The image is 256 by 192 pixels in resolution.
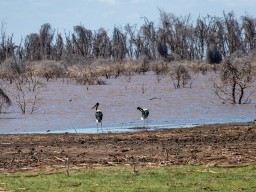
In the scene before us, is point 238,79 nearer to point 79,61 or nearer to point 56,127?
point 56,127

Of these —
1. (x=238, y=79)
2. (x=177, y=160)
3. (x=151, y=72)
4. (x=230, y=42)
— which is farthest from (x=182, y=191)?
(x=230, y=42)

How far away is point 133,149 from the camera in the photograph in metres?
19.0

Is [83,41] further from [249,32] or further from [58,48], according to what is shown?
[249,32]

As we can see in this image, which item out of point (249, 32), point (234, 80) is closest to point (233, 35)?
point (249, 32)

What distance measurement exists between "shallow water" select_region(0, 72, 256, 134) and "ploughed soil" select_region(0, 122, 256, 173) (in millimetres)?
3879

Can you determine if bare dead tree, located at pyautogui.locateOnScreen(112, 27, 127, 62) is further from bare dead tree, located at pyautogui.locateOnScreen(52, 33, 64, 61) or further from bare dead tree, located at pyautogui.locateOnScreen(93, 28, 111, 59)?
bare dead tree, located at pyautogui.locateOnScreen(52, 33, 64, 61)

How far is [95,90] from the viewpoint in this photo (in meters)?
43.6

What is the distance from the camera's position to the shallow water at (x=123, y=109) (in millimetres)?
29422

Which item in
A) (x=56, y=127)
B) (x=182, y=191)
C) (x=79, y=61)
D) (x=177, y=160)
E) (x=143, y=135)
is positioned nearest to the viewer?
(x=182, y=191)

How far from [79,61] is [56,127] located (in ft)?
123

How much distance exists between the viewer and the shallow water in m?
29.4

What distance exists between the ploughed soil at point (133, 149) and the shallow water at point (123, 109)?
3879 millimetres

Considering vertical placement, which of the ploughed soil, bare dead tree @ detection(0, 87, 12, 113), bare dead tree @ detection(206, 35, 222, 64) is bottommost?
the ploughed soil

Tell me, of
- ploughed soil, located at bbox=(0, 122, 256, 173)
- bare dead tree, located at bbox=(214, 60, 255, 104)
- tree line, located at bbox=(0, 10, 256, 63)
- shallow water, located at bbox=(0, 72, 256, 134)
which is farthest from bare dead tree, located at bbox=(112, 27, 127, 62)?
ploughed soil, located at bbox=(0, 122, 256, 173)
